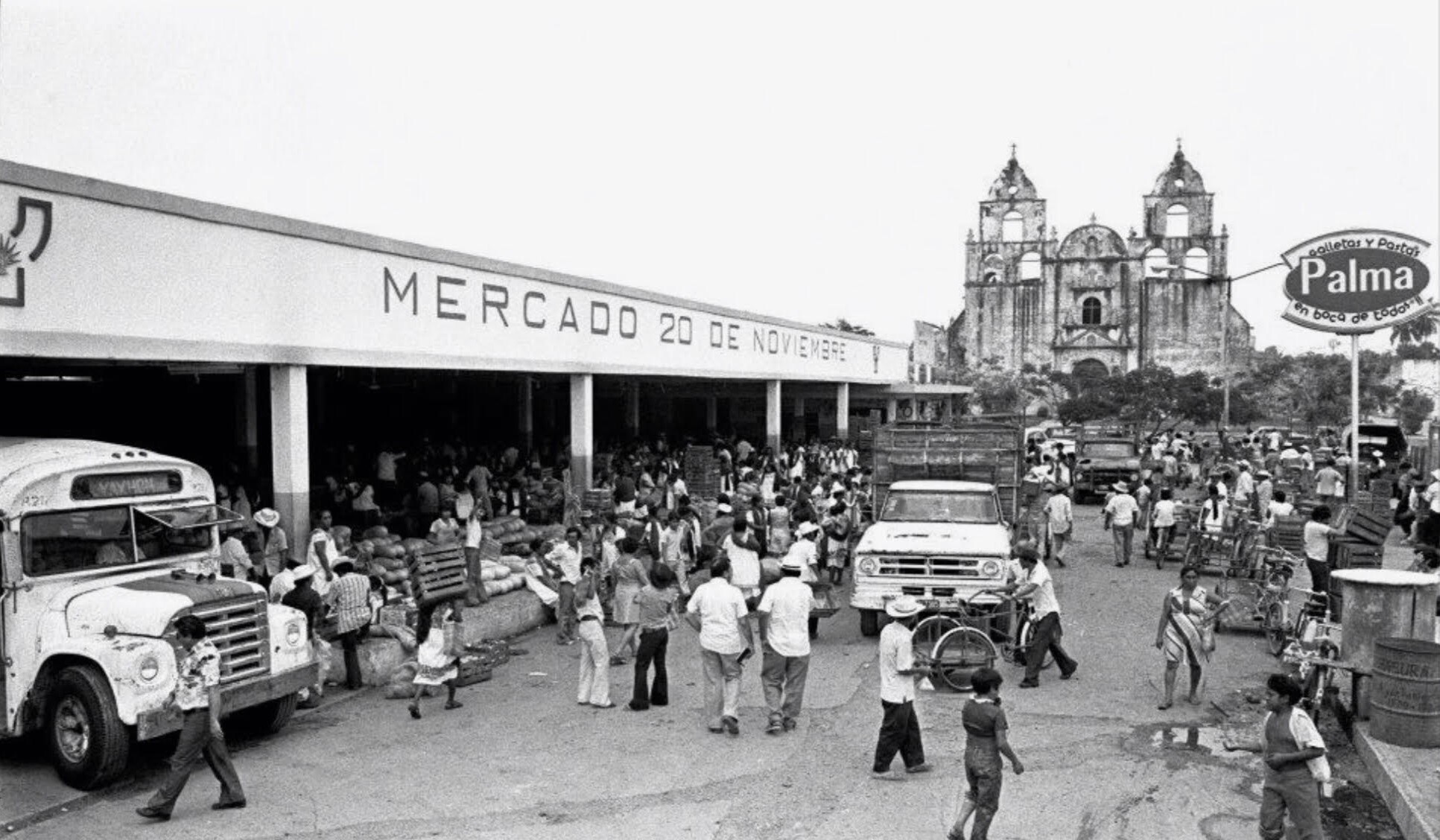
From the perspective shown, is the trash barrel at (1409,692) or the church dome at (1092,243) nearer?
the trash barrel at (1409,692)

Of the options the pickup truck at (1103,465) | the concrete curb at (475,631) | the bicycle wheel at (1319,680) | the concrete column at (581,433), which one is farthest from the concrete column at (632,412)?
the bicycle wheel at (1319,680)

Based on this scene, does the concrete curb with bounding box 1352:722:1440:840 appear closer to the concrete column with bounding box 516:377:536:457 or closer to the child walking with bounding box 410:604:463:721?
the child walking with bounding box 410:604:463:721

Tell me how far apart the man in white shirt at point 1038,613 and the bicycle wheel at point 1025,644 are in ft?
0.77

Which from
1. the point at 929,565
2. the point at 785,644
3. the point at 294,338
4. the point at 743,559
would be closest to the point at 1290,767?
the point at 785,644

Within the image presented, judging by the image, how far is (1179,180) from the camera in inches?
2970

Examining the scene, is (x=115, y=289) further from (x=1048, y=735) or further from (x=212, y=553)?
(x=1048, y=735)

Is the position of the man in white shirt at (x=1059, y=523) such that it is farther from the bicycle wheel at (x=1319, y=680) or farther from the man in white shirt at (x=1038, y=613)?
the bicycle wheel at (x=1319, y=680)

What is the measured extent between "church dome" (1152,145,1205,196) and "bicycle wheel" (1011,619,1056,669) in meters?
70.8

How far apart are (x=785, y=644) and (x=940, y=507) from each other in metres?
5.72

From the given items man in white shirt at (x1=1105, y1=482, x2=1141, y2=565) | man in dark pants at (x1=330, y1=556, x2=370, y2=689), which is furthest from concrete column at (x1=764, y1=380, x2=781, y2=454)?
man in dark pants at (x1=330, y1=556, x2=370, y2=689)

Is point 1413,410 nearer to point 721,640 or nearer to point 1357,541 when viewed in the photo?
point 1357,541

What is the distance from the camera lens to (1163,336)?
2881 inches

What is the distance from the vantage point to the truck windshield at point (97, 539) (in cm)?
891

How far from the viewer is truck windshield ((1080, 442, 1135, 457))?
3030 cm
